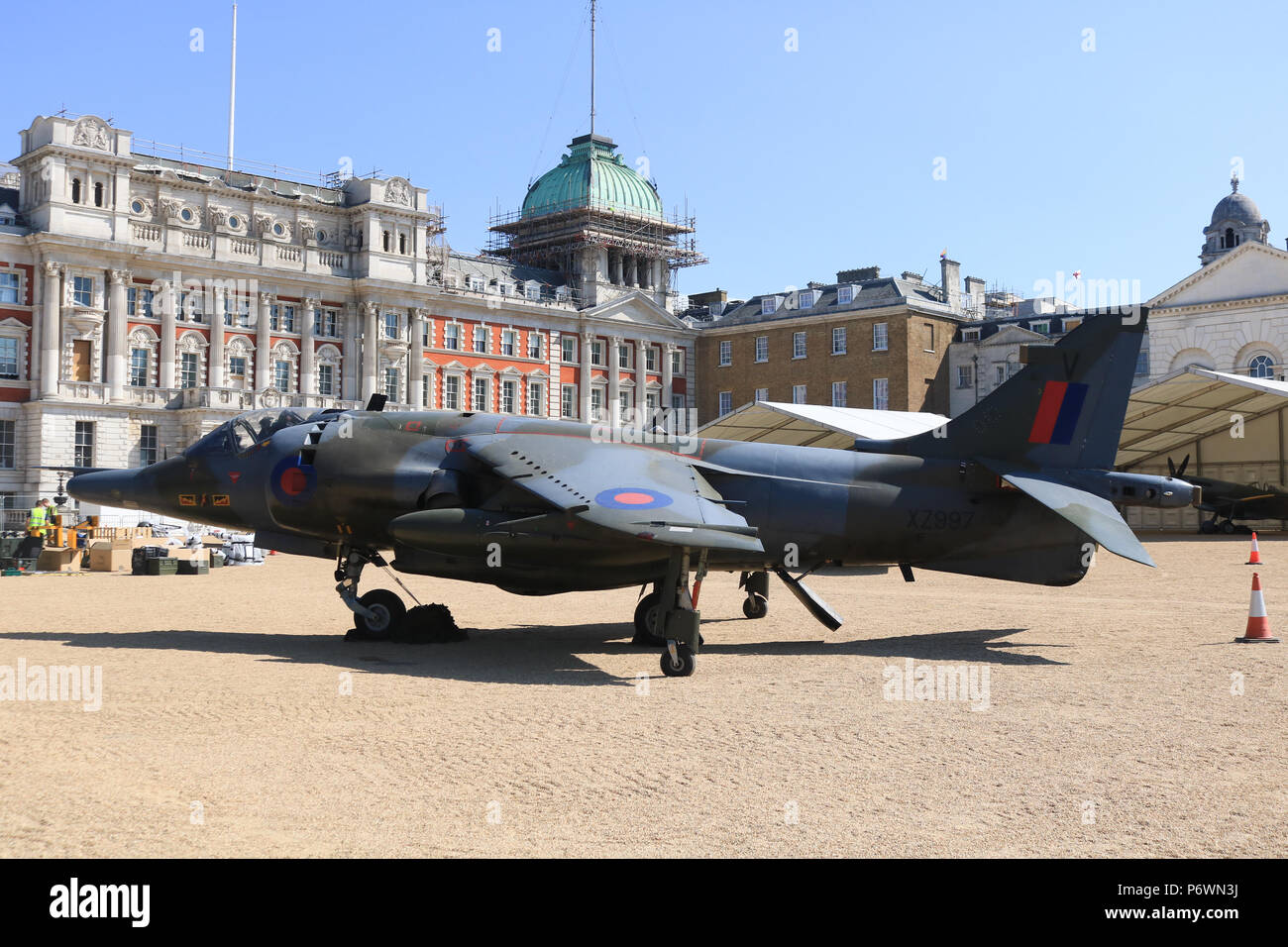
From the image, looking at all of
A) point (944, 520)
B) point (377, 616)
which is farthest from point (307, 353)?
point (944, 520)

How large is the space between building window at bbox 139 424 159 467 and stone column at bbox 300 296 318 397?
10.3m

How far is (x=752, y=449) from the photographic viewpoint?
17656 millimetres

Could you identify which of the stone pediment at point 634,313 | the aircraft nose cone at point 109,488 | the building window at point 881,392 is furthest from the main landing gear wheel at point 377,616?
the stone pediment at point 634,313

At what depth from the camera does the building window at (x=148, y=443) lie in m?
69.4

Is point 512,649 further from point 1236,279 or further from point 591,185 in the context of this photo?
point 591,185

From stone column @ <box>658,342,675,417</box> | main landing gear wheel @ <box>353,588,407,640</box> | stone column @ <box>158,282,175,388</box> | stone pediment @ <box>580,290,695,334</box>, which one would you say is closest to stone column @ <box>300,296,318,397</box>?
stone column @ <box>158,282,175,388</box>

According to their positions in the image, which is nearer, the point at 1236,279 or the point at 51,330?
the point at 1236,279

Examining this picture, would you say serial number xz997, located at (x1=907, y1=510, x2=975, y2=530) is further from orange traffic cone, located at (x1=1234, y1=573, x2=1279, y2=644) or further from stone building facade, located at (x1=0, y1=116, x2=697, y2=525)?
stone building facade, located at (x1=0, y1=116, x2=697, y2=525)

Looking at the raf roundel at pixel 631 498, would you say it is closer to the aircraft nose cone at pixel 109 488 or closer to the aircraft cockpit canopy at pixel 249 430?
the aircraft cockpit canopy at pixel 249 430

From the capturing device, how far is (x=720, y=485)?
17219 millimetres

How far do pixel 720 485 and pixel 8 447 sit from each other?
63323 mm

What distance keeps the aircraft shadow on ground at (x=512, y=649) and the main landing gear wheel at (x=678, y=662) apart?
0.41 m
